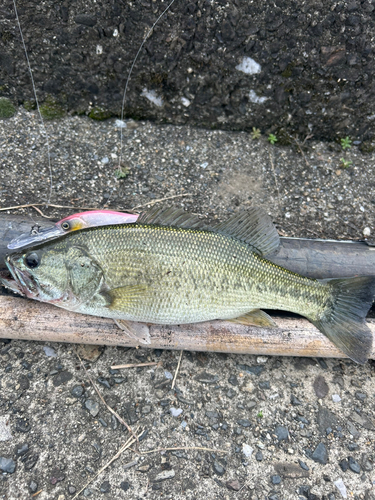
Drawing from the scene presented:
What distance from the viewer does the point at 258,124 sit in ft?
13.7

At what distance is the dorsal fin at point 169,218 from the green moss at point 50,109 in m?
2.19

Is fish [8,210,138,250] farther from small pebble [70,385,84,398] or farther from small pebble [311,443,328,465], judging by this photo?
small pebble [311,443,328,465]

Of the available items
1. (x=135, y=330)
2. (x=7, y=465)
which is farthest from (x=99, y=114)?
(x=7, y=465)

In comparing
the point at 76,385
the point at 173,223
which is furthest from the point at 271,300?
the point at 76,385

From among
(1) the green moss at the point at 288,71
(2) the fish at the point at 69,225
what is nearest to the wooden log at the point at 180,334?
(2) the fish at the point at 69,225

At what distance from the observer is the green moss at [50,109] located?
13.2 ft

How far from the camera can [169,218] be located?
2846 mm

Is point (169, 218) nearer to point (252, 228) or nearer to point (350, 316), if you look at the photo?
point (252, 228)

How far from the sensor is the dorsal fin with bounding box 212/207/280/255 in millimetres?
2896

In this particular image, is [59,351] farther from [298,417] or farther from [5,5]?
[5,5]

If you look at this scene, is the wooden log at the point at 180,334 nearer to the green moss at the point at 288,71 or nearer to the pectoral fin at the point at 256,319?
the pectoral fin at the point at 256,319

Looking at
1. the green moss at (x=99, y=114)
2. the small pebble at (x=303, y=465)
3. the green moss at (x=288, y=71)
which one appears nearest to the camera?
the small pebble at (x=303, y=465)

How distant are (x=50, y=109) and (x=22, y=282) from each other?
8.08 ft

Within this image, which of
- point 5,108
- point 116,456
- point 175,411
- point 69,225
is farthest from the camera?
point 5,108
